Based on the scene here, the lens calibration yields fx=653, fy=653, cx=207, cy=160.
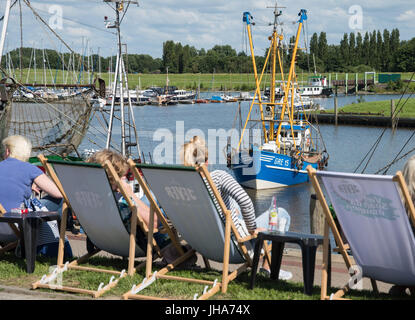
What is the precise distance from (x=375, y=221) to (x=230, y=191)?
4.62 ft

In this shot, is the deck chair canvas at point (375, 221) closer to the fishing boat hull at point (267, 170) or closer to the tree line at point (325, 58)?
the fishing boat hull at point (267, 170)

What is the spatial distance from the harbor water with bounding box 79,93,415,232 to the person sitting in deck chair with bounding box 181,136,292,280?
16.7 m

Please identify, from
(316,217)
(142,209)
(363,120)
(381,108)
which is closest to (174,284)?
(142,209)

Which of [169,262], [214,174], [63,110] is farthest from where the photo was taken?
[63,110]

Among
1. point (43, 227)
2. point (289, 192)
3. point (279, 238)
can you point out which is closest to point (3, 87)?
point (43, 227)

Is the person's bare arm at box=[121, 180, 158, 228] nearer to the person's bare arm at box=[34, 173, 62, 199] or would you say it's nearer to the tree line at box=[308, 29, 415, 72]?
the person's bare arm at box=[34, 173, 62, 199]

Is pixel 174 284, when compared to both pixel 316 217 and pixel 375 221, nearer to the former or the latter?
pixel 375 221

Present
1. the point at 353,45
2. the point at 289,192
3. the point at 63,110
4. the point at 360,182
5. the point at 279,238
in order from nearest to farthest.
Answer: the point at 360,182, the point at 279,238, the point at 63,110, the point at 289,192, the point at 353,45

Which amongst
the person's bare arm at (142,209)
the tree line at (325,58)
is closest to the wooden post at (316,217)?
the person's bare arm at (142,209)

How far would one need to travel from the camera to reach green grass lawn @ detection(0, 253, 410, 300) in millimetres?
5336

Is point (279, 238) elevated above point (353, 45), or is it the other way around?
point (353, 45)

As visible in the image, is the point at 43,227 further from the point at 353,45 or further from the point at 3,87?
the point at 353,45

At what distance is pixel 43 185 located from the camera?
21.0 ft
